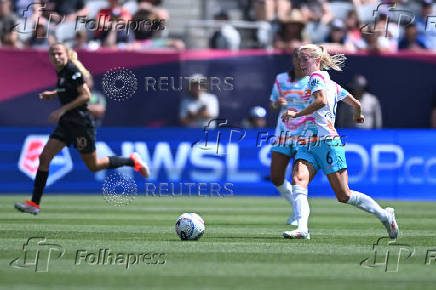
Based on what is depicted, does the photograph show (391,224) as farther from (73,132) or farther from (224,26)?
(224,26)

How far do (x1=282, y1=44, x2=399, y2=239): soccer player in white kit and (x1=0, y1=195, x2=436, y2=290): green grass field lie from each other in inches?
17.8

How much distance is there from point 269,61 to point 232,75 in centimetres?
88

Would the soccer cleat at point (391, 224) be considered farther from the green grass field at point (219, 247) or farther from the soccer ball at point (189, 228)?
the soccer ball at point (189, 228)

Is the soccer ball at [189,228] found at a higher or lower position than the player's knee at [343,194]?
lower

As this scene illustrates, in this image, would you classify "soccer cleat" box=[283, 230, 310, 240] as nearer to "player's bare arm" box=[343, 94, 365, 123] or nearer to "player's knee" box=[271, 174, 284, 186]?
"player's bare arm" box=[343, 94, 365, 123]

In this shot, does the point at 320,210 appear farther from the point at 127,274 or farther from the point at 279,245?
the point at 127,274

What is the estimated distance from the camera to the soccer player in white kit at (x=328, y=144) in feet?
34.4

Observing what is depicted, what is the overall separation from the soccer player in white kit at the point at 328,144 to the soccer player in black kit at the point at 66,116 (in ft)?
13.8

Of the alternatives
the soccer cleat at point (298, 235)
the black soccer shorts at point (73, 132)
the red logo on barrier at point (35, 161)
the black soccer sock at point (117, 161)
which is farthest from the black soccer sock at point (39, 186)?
the red logo on barrier at point (35, 161)

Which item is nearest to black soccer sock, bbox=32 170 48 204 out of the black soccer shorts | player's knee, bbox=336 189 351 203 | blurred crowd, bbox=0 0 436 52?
the black soccer shorts

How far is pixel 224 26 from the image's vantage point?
2188cm

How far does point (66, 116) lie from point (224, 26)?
27.7 ft

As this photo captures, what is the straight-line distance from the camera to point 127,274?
7.98 metres

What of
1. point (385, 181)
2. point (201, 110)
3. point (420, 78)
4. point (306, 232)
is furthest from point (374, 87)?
point (306, 232)
